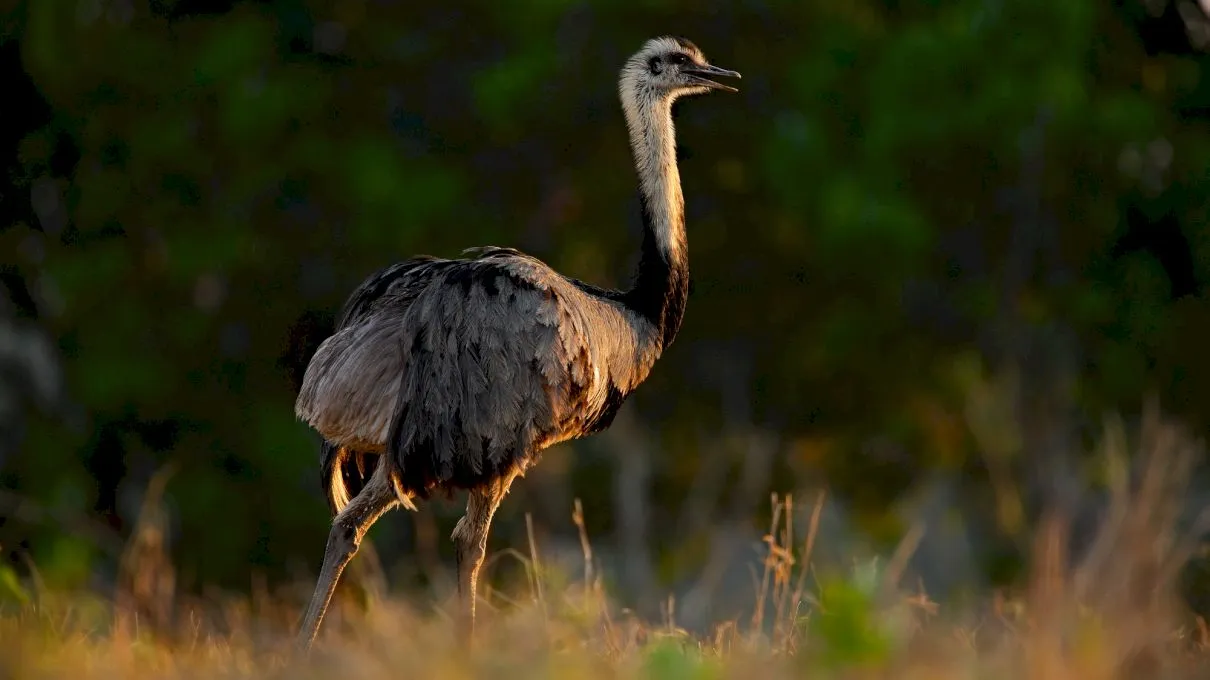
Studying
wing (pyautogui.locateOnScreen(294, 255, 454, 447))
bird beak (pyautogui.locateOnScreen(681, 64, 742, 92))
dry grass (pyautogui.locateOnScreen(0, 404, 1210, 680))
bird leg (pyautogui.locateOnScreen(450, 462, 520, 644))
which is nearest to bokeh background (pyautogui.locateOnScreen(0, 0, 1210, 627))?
bird beak (pyautogui.locateOnScreen(681, 64, 742, 92))

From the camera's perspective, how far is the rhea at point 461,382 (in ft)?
19.1

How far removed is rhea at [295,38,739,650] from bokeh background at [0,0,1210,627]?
19.3ft

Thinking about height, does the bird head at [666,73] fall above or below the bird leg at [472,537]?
above

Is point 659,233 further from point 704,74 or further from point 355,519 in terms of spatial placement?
point 355,519

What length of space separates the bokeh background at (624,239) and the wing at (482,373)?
20.7 ft

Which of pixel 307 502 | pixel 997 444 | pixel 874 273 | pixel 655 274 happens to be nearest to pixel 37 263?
pixel 307 502

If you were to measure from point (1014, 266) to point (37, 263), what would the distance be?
6670 mm

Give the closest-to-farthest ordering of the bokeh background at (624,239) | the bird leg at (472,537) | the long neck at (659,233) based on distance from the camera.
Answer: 1. the bird leg at (472,537)
2. the long neck at (659,233)
3. the bokeh background at (624,239)

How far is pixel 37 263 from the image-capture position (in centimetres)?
1313

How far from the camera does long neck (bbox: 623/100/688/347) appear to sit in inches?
265

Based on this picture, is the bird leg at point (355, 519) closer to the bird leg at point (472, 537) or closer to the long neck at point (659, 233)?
the bird leg at point (472, 537)

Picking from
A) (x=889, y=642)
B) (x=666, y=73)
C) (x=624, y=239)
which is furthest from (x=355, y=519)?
(x=624, y=239)

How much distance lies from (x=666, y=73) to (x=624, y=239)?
5.63 metres

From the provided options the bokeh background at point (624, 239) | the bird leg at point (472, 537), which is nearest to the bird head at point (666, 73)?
the bird leg at point (472, 537)
